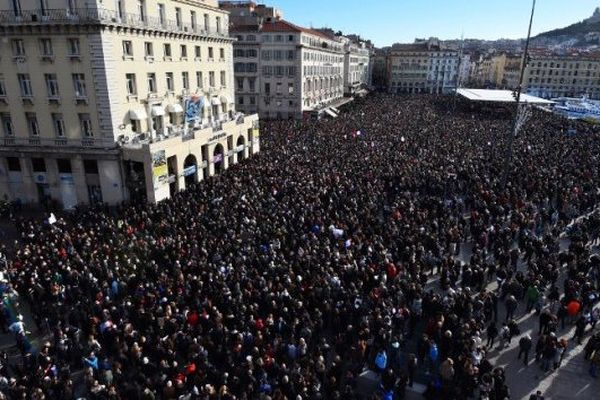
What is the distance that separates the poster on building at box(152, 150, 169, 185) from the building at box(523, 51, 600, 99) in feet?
421

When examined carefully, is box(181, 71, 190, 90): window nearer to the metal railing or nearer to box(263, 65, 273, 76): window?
the metal railing

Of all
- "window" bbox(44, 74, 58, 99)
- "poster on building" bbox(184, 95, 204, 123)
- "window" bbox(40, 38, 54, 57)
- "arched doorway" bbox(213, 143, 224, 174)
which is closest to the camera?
"window" bbox(40, 38, 54, 57)

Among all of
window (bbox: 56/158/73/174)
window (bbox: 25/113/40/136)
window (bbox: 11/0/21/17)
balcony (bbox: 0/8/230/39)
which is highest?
window (bbox: 11/0/21/17)

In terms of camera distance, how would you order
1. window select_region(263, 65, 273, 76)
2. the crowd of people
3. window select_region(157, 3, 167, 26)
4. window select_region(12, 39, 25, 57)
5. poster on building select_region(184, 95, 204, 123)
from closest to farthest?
the crowd of people
window select_region(12, 39, 25, 57)
window select_region(157, 3, 167, 26)
poster on building select_region(184, 95, 204, 123)
window select_region(263, 65, 273, 76)

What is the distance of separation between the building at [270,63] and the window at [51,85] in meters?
40.2

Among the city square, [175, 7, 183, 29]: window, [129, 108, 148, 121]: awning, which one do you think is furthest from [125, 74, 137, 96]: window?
[175, 7, 183, 29]: window

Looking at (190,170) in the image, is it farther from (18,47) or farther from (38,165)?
(18,47)

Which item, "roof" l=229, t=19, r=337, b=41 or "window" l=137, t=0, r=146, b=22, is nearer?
"window" l=137, t=0, r=146, b=22

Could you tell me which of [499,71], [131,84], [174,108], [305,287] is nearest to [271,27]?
[174,108]

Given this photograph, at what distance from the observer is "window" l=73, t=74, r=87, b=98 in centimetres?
2709

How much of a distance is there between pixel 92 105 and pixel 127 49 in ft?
14.4

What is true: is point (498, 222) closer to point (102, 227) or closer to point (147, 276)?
point (147, 276)

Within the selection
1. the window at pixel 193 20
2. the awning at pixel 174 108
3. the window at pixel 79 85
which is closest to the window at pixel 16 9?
the window at pixel 79 85

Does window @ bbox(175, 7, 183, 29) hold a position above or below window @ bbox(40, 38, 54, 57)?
above
